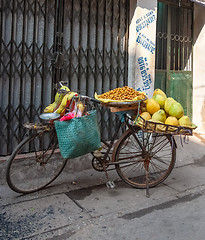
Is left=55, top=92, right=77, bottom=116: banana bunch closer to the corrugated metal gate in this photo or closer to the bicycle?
the bicycle

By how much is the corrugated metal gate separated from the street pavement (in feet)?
3.33

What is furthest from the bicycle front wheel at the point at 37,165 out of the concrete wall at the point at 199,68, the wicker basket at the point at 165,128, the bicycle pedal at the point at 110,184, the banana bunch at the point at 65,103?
the concrete wall at the point at 199,68

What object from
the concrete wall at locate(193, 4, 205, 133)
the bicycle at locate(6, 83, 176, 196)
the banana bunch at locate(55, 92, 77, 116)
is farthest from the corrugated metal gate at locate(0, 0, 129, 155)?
the concrete wall at locate(193, 4, 205, 133)

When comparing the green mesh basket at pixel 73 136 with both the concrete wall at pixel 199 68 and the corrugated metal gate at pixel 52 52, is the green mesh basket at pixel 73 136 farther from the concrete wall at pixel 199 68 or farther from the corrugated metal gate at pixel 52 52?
the concrete wall at pixel 199 68

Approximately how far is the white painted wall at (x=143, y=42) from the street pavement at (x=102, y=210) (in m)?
2.21

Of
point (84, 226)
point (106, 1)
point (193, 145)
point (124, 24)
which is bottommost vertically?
point (84, 226)

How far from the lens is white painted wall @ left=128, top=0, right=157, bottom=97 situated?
5562mm

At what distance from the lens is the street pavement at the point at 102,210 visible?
8.84ft

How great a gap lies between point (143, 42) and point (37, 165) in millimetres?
3411

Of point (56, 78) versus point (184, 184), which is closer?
point (184, 184)

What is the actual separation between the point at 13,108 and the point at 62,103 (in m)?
1.55

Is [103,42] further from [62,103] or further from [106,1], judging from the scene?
[62,103]

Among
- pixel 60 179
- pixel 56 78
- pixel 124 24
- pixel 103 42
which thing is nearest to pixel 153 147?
pixel 60 179

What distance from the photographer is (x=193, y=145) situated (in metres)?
6.16
